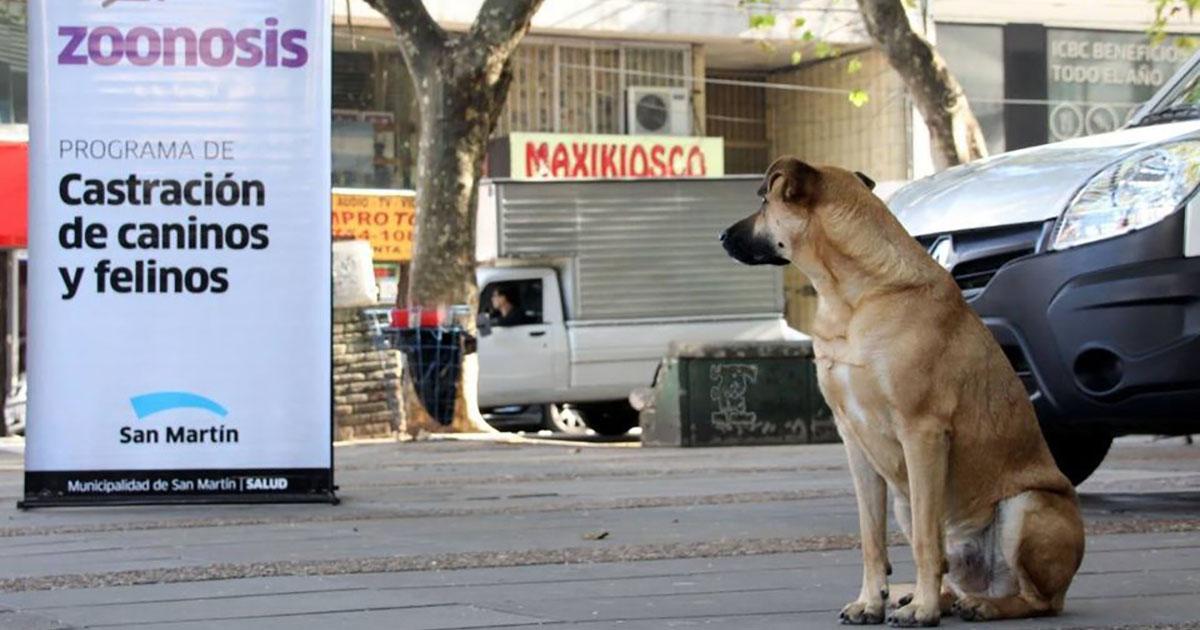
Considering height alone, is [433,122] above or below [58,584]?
above

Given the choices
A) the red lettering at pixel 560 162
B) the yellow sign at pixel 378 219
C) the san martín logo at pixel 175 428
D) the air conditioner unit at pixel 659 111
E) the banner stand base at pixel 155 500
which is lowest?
the banner stand base at pixel 155 500

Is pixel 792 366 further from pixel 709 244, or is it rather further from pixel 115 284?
pixel 115 284

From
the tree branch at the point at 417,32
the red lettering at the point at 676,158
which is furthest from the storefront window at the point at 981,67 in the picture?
the tree branch at the point at 417,32

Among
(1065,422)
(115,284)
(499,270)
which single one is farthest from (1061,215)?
(499,270)

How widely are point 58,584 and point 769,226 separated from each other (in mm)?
2767

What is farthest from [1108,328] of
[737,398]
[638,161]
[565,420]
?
[638,161]

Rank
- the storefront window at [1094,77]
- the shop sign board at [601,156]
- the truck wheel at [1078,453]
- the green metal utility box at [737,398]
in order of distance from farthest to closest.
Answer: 1. the storefront window at [1094,77]
2. the shop sign board at [601,156]
3. the green metal utility box at [737,398]
4. the truck wheel at [1078,453]

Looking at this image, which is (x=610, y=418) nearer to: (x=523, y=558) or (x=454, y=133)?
(x=454, y=133)

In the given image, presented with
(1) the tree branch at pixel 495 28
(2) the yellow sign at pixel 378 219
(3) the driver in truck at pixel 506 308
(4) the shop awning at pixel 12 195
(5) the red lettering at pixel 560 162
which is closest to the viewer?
(1) the tree branch at pixel 495 28

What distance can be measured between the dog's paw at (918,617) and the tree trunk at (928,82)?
1674cm

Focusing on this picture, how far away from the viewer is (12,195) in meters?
29.0

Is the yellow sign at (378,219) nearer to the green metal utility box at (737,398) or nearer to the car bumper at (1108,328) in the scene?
the green metal utility box at (737,398)

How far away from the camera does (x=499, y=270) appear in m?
24.6

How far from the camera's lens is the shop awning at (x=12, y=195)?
92.7 feet
